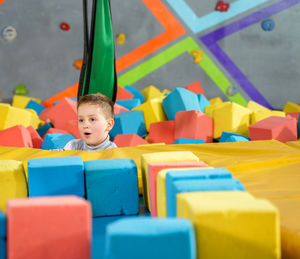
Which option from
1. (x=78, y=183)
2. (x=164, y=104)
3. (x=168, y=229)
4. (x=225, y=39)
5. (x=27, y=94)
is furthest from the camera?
(x=225, y=39)

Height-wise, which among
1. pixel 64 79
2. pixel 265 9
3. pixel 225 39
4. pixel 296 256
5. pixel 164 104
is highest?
pixel 265 9

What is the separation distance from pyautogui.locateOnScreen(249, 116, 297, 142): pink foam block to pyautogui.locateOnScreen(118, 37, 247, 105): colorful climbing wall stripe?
1.48 meters

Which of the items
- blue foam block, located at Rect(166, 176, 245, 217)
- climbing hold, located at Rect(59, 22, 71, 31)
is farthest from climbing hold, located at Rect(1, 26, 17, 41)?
blue foam block, located at Rect(166, 176, 245, 217)

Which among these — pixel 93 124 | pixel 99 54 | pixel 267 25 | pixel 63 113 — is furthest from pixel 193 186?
pixel 267 25

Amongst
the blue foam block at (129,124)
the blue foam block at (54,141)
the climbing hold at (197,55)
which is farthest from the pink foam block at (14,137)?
the climbing hold at (197,55)

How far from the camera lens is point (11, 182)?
68 cm

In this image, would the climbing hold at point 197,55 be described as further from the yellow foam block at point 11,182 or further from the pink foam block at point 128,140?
the yellow foam block at point 11,182

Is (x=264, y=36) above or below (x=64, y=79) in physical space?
above

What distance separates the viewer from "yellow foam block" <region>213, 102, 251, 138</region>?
1.74 m

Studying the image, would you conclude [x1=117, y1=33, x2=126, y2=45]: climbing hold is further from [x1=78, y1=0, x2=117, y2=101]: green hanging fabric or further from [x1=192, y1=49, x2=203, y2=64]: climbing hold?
[x1=78, y1=0, x2=117, y2=101]: green hanging fabric

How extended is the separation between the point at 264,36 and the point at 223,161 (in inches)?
89.5

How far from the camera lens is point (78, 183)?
27.6 inches

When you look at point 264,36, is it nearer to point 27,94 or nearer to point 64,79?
point 64,79

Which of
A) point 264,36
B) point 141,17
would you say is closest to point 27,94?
point 141,17
